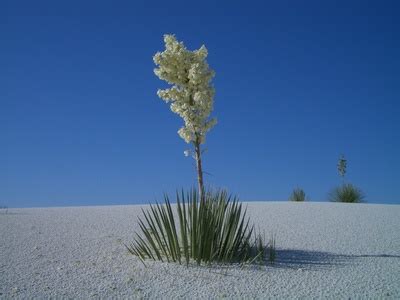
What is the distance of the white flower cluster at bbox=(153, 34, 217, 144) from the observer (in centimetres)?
654

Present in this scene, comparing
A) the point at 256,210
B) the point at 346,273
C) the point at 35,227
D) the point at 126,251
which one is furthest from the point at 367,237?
the point at 35,227

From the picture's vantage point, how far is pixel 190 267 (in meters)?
5.62

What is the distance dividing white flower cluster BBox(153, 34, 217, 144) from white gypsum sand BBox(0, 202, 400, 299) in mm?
2095

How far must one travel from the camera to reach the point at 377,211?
12.0m

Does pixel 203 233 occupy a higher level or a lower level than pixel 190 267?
higher

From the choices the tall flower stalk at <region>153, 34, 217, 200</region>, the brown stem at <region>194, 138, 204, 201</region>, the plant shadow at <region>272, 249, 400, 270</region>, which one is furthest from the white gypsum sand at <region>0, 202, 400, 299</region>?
the tall flower stalk at <region>153, 34, 217, 200</region>

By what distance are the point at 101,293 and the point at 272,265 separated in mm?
2368

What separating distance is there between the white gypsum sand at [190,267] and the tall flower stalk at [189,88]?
1.69 metres

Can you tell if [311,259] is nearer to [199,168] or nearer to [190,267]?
[190,267]

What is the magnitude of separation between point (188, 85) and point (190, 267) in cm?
275

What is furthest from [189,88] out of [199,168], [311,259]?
[311,259]

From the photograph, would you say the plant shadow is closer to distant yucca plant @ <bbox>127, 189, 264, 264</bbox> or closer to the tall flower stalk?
distant yucca plant @ <bbox>127, 189, 264, 264</bbox>

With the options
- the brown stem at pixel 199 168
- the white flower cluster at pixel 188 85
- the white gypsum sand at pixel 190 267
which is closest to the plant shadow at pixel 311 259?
Result: the white gypsum sand at pixel 190 267

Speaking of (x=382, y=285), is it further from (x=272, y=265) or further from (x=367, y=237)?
(x=367, y=237)
